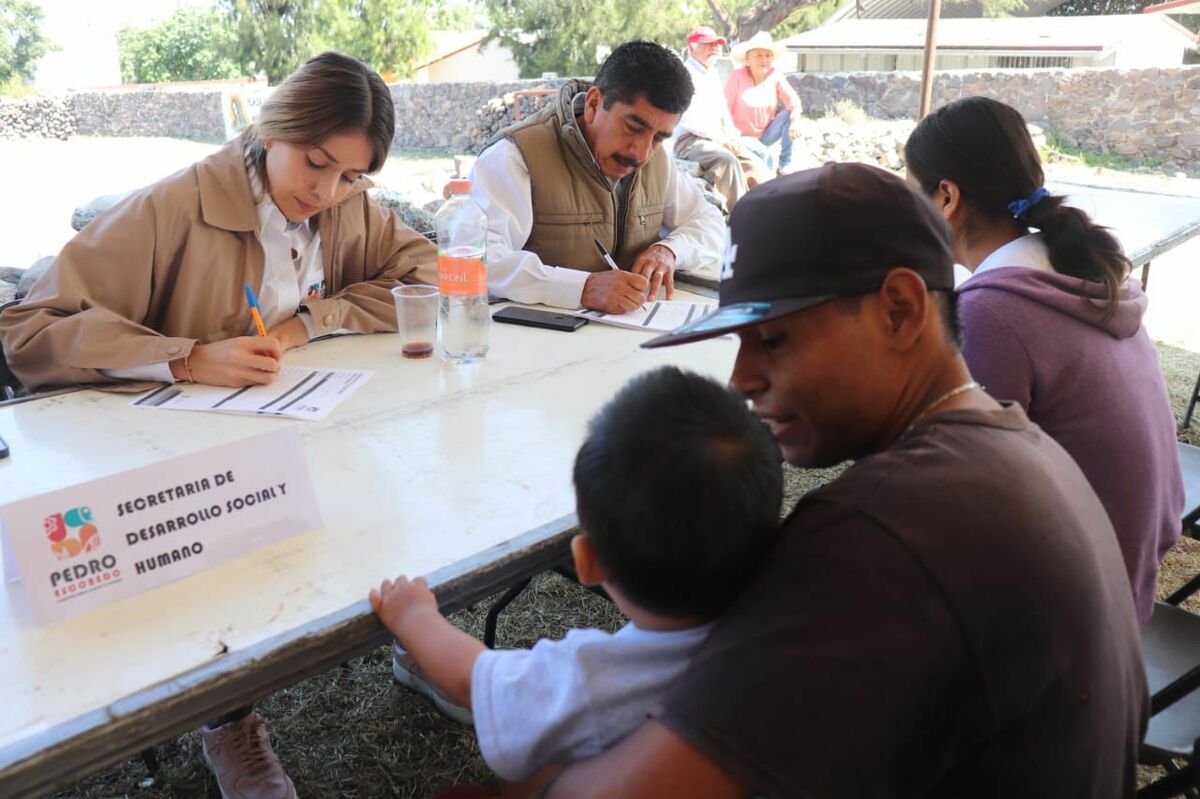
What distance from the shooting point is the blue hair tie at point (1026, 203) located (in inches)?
60.6

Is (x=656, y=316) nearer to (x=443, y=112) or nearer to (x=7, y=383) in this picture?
(x=7, y=383)

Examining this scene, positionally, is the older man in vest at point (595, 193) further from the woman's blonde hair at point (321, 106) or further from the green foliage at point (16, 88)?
the green foliage at point (16, 88)

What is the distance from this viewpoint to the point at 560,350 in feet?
6.27

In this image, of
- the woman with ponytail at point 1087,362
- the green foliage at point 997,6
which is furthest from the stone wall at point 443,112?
the woman with ponytail at point 1087,362

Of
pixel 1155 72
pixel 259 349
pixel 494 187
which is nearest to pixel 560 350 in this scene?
pixel 259 349

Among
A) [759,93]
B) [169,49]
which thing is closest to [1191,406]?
[759,93]

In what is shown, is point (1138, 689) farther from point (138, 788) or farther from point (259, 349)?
point (138, 788)

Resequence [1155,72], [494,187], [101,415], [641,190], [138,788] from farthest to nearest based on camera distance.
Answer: [1155,72] → [641,190] → [494,187] → [138,788] → [101,415]

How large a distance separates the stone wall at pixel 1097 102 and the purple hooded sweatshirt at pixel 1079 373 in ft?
39.8

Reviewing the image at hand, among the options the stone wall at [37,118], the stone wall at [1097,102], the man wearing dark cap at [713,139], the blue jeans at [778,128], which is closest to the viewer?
the man wearing dark cap at [713,139]

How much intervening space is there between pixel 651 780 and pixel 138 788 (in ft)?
5.39

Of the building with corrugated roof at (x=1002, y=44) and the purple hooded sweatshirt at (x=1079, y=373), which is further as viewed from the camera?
the building with corrugated roof at (x=1002, y=44)

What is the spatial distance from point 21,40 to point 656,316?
42.6 metres

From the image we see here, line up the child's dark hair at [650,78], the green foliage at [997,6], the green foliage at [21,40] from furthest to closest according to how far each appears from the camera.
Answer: the green foliage at [21,40], the green foliage at [997,6], the child's dark hair at [650,78]
